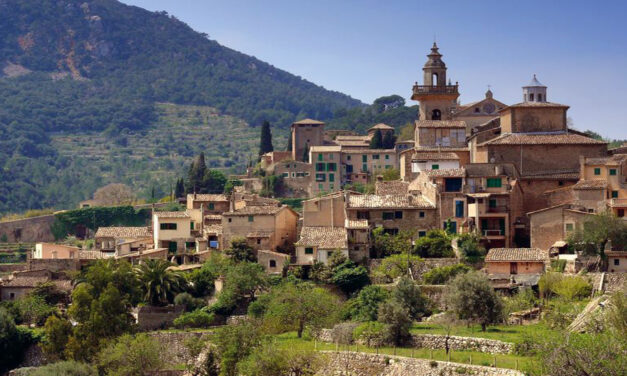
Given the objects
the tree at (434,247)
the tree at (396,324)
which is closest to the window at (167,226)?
→ the tree at (434,247)

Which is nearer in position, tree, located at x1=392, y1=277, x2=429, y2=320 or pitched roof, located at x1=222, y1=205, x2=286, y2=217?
tree, located at x1=392, y1=277, x2=429, y2=320

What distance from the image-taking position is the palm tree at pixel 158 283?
162ft

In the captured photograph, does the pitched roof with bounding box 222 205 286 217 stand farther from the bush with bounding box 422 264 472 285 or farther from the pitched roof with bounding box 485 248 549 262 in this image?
the pitched roof with bounding box 485 248 549 262

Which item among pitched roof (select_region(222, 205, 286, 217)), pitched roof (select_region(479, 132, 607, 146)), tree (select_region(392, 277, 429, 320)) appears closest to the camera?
tree (select_region(392, 277, 429, 320))

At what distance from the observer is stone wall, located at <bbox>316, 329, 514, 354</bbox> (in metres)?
39.0

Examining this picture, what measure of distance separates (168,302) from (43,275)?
24.1ft

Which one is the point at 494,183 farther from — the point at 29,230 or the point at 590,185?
the point at 29,230

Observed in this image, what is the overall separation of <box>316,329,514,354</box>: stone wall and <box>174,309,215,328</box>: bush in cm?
956

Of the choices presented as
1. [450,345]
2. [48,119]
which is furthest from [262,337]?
[48,119]

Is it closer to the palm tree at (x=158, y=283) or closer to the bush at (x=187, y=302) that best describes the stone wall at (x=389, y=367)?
the bush at (x=187, y=302)

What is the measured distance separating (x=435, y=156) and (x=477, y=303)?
16430mm

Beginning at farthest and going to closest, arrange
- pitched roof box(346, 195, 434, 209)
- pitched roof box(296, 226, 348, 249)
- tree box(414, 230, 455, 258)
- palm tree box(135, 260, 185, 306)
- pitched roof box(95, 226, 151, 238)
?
pitched roof box(95, 226, 151, 238) → pitched roof box(346, 195, 434, 209) → tree box(414, 230, 455, 258) → pitched roof box(296, 226, 348, 249) → palm tree box(135, 260, 185, 306)

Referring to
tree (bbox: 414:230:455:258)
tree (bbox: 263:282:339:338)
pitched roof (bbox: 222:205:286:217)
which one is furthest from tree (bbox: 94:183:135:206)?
tree (bbox: 263:282:339:338)

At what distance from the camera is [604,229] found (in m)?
48.3
